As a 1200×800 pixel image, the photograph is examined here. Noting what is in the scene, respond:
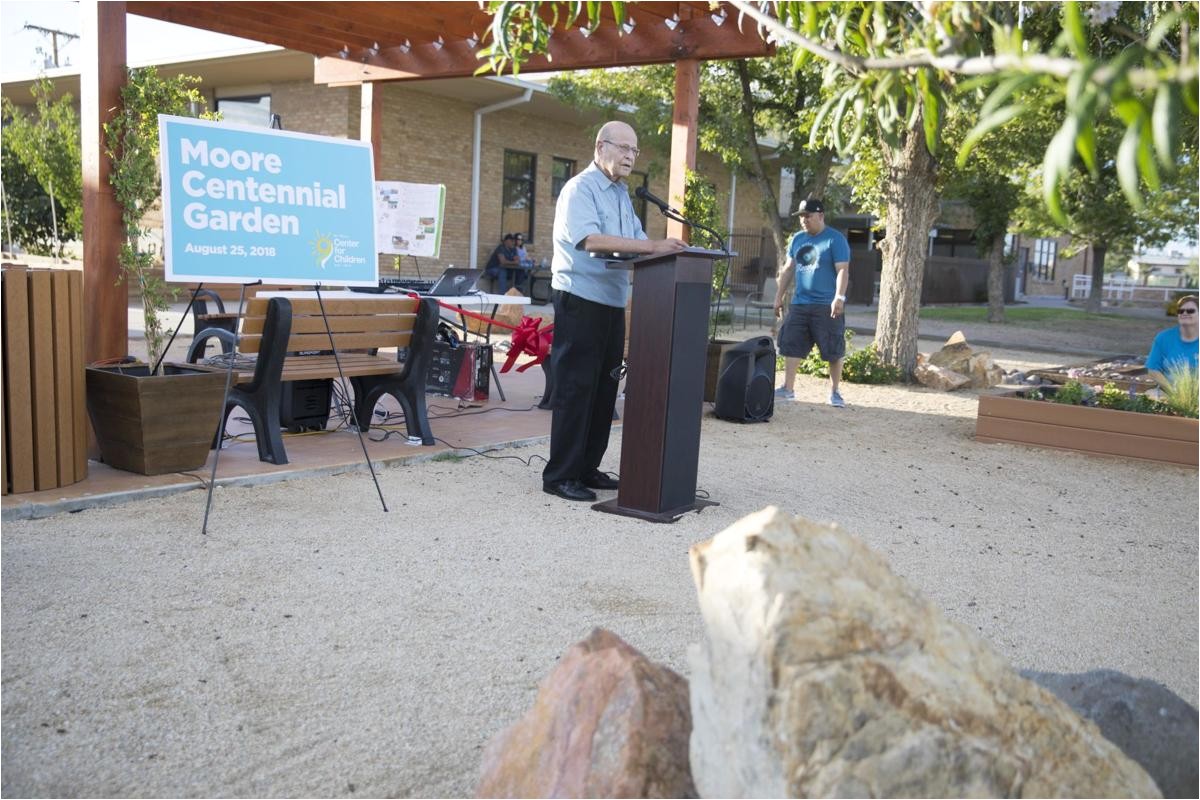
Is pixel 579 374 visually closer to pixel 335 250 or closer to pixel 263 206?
pixel 335 250

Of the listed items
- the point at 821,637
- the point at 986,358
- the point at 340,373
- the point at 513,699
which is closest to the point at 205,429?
the point at 340,373

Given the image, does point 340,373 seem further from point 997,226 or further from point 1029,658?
point 997,226

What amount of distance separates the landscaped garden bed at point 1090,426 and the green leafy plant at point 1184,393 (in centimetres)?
10

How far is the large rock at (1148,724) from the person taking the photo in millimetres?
2422

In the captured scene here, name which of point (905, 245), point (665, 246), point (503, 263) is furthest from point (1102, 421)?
point (503, 263)

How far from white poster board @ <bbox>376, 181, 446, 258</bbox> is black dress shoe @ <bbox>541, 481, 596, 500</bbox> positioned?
5815mm

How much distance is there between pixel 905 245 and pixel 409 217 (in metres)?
5.24

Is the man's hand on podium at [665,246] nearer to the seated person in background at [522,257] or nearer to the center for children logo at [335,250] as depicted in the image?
the center for children logo at [335,250]

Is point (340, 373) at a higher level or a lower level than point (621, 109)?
lower

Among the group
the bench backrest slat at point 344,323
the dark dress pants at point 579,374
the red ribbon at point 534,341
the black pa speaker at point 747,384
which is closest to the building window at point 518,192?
the red ribbon at point 534,341

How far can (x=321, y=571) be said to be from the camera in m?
4.25

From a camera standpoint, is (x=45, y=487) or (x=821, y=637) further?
(x=45, y=487)

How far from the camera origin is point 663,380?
203 inches

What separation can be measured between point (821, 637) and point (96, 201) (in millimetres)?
A: 5467
